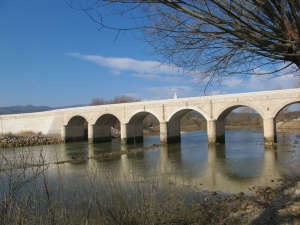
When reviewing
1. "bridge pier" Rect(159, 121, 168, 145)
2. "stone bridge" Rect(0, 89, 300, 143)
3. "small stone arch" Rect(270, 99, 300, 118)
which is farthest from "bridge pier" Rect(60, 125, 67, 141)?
"small stone arch" Rect(270, 99, 300, 118)

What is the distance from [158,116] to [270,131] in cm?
978

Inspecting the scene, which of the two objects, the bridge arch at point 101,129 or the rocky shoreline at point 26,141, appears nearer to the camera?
the rocky shoreline at point 26,141

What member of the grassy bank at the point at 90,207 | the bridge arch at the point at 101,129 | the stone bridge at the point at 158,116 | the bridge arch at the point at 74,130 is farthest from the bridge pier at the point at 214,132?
the grassy bank at the point at 90,207

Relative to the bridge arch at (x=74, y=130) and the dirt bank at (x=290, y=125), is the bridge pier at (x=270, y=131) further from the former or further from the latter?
the dirt bank at (x=290, y=125)

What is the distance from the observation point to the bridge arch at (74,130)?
32.9 metres

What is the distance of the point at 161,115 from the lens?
84.3ft

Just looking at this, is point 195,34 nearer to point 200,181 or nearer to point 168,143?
point 200,181

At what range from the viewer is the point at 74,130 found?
33906mm

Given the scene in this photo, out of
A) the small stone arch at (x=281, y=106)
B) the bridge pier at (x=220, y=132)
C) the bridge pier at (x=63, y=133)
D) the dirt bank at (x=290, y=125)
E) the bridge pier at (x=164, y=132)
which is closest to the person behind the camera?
the small stone arch at (x=281, y=106)

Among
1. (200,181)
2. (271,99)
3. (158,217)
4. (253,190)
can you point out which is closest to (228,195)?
(253,190)

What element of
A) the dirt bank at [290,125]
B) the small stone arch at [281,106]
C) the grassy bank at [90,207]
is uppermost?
the small stone arch at [281,106]

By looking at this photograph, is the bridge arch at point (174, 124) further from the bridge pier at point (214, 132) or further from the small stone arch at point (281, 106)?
the small stone arch at point (281, 106)

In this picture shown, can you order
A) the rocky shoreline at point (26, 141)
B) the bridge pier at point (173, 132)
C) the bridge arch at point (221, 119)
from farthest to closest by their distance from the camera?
the rocky shoreline at point (26, 141) → the bridge pier at point (173, 132) → the bridge arch at point (221, 119)

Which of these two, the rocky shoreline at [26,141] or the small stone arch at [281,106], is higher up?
the small stone arch at [281,106]
